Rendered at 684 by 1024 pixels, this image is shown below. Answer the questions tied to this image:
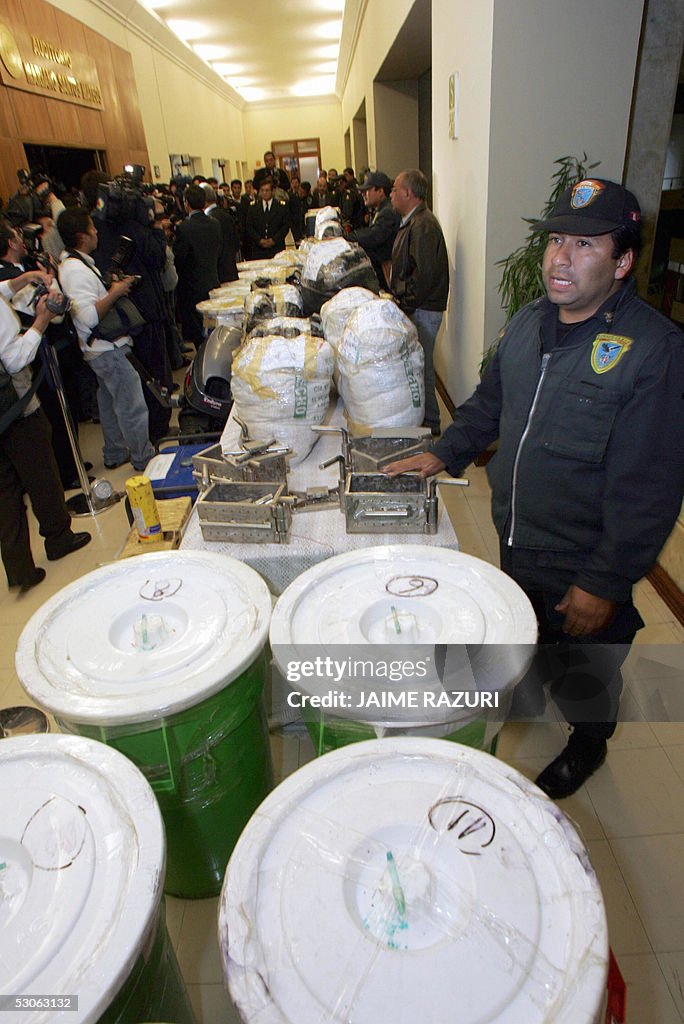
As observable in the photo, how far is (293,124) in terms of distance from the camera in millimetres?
20203

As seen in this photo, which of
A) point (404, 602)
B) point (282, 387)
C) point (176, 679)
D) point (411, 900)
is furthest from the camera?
point (282, 387)

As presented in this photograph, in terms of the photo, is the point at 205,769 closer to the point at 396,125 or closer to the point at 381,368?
the point at 381,368

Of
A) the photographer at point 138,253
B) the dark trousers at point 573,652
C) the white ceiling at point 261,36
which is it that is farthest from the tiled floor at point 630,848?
the white ceiling at point 261,36

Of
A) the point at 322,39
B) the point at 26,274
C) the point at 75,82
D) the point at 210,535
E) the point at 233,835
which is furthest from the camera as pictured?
the point at 322,39

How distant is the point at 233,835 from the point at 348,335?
A: 5.29ft

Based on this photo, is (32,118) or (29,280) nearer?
(29,280)

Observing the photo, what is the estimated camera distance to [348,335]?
2152mm

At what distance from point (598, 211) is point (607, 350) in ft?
1.00

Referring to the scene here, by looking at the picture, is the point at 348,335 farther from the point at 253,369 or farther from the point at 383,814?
the point at 383,814

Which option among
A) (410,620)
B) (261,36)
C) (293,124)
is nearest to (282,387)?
(410,620)

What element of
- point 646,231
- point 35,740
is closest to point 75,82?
point 646,231

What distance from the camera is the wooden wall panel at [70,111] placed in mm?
5496

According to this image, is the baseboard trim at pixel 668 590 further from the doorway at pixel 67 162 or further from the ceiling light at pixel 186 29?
the ceiling light at pixel 186 29

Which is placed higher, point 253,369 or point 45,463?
point 253,369
